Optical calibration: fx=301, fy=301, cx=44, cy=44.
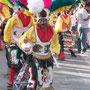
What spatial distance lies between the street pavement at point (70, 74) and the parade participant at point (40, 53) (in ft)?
4.53

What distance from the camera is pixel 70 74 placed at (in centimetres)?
728

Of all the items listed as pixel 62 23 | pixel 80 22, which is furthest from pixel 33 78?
Result: pixel 80 22

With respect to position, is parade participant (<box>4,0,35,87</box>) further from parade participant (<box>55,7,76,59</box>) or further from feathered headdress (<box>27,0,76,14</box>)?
parade participant (<box>55,7,76,59</box>)

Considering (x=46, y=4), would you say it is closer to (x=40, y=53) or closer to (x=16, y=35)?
(x=40, y=53)

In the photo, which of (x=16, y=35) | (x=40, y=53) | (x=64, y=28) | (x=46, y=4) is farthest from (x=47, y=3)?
(x=64, y=28)

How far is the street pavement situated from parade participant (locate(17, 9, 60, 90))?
1.38 m

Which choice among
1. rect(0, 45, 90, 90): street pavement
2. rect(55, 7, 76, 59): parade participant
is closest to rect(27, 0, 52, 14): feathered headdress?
rect(0, 45, 90, 90): street pavement

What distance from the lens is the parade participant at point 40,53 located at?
4613 mm

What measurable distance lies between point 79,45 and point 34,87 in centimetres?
597

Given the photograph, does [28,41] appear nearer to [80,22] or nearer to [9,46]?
[9,46]

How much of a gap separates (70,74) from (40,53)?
2.69 metres

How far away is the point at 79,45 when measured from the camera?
33.9 feet

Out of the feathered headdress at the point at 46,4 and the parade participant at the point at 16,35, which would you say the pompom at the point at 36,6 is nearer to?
the feathered headdress at the point at 46,4

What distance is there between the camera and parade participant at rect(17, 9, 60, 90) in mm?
4613
